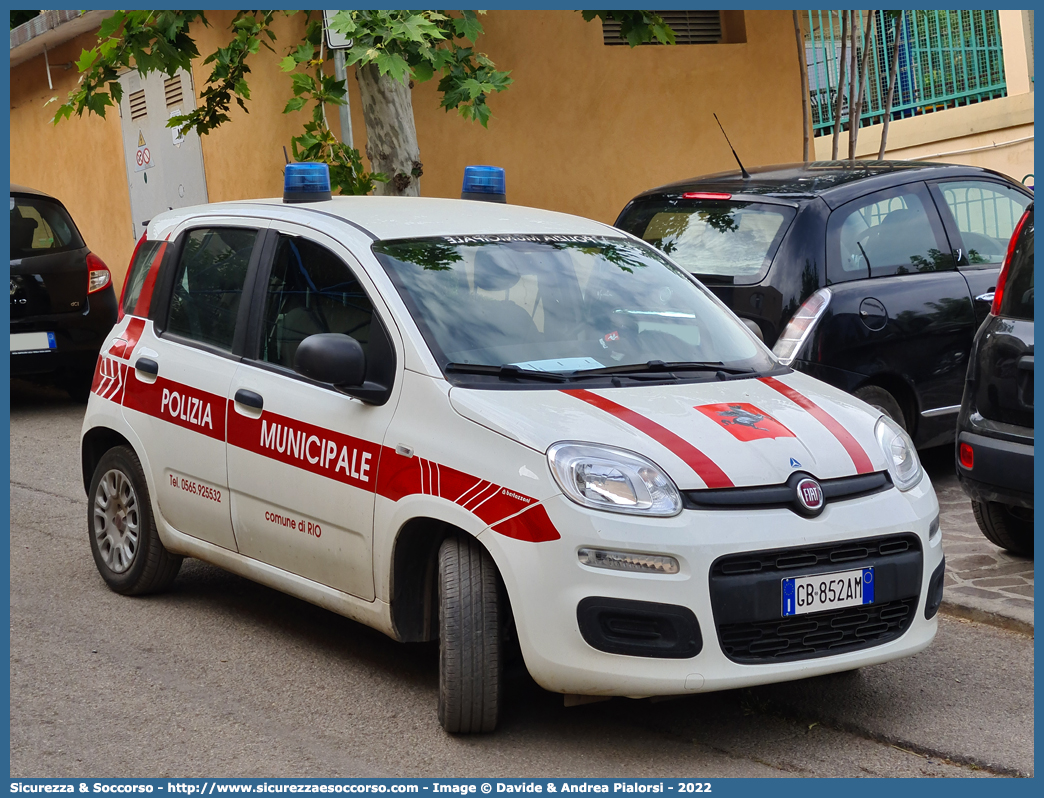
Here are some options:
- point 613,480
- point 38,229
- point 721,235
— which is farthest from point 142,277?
point 38,229

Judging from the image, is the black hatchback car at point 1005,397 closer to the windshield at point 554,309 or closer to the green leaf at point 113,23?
the windshield at point 554,309

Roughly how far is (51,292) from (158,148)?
452 centimetres

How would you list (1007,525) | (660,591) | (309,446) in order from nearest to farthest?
(660,591) < (309,446) < (1007,525)

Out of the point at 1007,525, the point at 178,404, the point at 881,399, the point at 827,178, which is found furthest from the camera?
the point at 827,178

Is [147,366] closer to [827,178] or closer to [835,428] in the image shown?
[835,428]

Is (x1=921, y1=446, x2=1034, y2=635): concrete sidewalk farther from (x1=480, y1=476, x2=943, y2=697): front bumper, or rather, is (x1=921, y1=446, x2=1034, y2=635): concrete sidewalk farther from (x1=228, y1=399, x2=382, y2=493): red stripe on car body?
(x1=228, y1=399, x2=382, y2=493): red stripe on car body

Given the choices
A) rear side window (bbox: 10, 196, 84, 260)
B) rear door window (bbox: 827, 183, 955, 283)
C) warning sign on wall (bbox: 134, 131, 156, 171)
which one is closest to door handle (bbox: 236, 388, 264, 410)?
rear door window (bbox: 827, 183, 955, 283)

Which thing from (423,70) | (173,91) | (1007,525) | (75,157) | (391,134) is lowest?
(1007,525)

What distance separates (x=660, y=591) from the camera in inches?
150

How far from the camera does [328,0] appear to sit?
8570 millimetres

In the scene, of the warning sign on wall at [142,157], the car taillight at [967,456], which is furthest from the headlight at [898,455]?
the warning sign on wall at [142,157]

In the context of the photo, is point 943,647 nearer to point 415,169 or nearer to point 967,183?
point 967,183

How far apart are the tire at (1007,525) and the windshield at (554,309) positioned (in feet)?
5.75

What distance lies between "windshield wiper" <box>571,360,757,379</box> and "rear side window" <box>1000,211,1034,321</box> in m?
1.52
